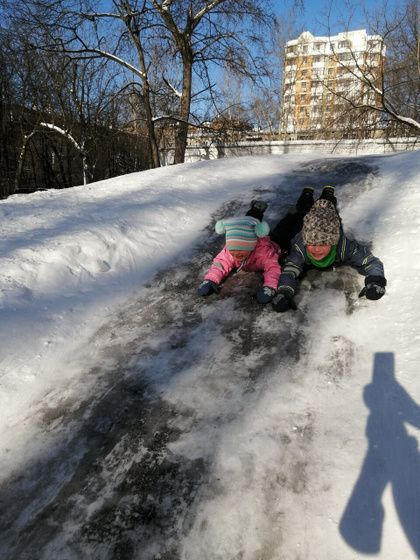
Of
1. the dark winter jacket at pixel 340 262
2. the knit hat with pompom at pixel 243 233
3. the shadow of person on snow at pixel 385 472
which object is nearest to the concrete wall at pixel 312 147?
the dark winter jacket at pixel 340 262

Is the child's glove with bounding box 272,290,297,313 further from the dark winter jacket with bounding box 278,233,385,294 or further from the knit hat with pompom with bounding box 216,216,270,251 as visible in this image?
the knit hat with pompom with bounding box 216,216,270,251

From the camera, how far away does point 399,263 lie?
10.6ft

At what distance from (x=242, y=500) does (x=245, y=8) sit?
14.5 metres

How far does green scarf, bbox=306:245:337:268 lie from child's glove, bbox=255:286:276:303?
0.53 m

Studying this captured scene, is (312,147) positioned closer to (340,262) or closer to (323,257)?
(340,262)

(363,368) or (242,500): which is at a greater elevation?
(363,368)

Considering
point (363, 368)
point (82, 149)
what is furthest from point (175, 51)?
point (363, 368)

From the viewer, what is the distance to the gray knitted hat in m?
3.00

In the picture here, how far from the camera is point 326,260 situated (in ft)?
10.7

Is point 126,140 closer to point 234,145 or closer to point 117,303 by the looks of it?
point 234,145

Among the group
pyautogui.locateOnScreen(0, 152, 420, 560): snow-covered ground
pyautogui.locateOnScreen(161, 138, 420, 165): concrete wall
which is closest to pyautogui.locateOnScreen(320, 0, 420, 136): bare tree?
pyautogui.locateOnScreen(161, 138, 420, 165): concrete wall

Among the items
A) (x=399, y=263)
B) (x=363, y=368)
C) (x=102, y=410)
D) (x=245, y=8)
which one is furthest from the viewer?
(x=245, y=8)

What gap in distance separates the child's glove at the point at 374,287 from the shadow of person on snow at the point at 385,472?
2.95 ft

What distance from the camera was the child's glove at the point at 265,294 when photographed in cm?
306
